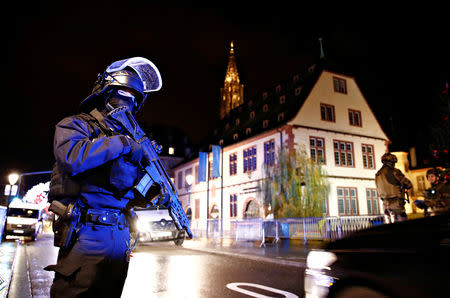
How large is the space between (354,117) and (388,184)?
67.5 ft

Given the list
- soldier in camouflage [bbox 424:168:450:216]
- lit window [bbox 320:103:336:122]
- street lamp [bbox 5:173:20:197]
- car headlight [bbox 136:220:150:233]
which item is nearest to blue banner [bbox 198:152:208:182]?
lit window [bbox 320:103:336:122]

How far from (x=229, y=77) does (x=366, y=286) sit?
88186 millimetres

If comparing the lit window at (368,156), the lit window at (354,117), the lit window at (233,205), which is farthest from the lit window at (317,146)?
the lit window at (233,205)

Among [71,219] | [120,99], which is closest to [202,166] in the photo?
[120,99]

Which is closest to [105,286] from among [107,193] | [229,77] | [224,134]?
[107,193]

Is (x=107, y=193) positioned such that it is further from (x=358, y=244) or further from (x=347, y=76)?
(x=347, y=76)

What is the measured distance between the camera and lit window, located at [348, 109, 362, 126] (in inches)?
1056

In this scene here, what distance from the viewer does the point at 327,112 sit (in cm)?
2592

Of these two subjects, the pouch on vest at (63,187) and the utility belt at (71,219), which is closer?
the utility belt at (71,219)

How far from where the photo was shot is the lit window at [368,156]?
26312 mm

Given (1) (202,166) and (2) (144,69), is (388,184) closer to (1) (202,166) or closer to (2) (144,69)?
(2) (144,69)

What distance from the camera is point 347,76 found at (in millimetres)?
→ 27422

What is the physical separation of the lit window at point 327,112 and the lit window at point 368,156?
148 inches

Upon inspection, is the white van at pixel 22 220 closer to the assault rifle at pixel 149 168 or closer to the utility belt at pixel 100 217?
the assault rifle at pixel 149 168
